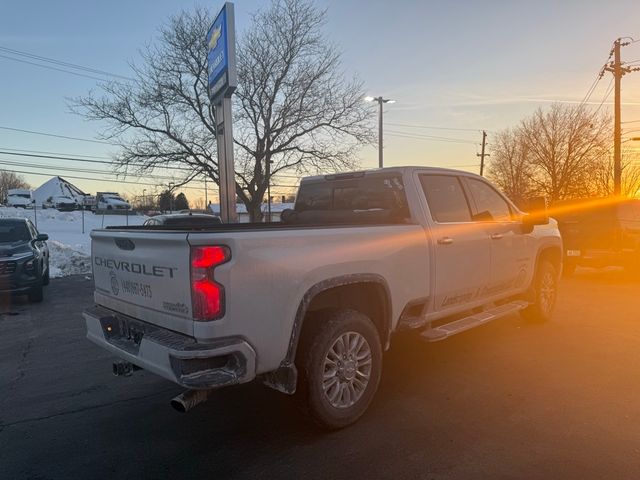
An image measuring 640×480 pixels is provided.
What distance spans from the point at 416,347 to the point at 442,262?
1685 millimetres

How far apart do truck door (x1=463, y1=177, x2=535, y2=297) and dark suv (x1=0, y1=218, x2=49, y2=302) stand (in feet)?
25.7

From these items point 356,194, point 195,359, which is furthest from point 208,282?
point 356,194

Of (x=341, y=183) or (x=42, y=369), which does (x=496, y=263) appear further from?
(x=42, y=369)

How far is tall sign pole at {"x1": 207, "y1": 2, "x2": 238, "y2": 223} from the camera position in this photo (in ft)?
35.3

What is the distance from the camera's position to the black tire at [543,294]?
21.6 ft

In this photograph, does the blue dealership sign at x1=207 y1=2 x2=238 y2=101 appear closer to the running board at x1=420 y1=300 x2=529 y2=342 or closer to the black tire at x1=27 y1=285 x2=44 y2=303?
the black tire at x1=27 y1=285 x2=44 y2=303

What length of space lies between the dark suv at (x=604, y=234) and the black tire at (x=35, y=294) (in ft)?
36.1

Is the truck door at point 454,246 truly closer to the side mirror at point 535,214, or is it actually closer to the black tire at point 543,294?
the side mirror at point 535,214

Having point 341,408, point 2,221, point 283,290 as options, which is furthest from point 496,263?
point 2,221

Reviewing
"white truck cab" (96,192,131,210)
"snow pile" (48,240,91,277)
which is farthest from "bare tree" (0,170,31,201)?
"snow pile" (48,240,91,277)

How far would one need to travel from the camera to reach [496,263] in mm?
5480

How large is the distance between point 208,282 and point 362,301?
5.08ft

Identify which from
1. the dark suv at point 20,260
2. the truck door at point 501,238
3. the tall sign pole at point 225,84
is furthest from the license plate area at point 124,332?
the tall sign pole at point 225,84

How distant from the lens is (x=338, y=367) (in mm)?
3748
